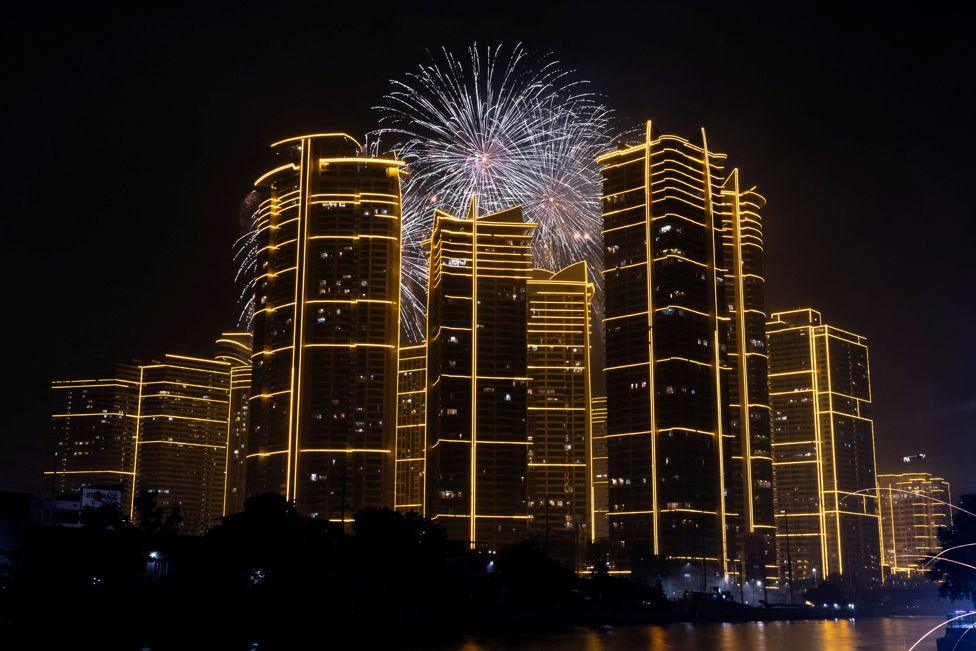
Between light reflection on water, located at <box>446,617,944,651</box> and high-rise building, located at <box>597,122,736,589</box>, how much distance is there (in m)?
51.5

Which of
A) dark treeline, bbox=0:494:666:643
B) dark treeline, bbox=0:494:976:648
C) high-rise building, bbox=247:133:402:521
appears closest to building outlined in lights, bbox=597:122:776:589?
high-rise building, bbox=247:133:402:521

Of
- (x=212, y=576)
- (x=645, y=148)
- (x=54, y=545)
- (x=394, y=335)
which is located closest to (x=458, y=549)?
(x=212, y=576)

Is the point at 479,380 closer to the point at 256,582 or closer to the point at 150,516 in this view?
the point at 150,516

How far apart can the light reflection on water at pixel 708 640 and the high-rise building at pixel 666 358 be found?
51546 mm

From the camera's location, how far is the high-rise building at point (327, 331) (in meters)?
173

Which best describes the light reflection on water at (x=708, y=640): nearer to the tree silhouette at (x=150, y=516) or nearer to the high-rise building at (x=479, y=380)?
the tree silhouette at (x=150, y=516)

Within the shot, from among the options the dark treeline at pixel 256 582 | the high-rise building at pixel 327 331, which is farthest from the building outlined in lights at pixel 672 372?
the dark treeline at pixel 256 582

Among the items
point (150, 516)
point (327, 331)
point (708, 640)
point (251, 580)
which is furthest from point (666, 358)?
point (150, 516)

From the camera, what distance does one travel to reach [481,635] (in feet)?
314

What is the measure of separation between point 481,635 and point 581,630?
18444mm

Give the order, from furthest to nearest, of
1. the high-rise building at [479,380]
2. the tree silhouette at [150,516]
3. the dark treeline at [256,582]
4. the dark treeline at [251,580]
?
→ the high-rise building at [479,380], the tree silhouette at [150,516], the dark treeline at [251,580], the dark treeline at [256,582]

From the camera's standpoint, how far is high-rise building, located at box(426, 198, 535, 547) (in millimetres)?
176000

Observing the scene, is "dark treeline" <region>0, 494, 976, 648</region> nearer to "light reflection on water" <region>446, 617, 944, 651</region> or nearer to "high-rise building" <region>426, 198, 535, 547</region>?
"light reflection on water" <region>446, 617, 944, 651</region>

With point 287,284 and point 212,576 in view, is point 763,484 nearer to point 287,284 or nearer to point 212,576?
point 287,284
